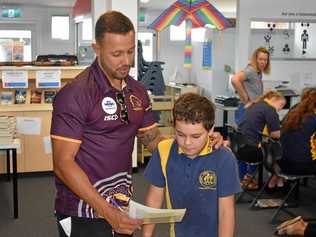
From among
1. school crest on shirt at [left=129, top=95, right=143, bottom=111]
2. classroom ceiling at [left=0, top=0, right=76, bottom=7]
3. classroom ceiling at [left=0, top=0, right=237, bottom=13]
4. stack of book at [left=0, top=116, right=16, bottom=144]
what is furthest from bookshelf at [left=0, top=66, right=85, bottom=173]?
classroom ceiling at [left=0, top=0, right=76, bottom=7]

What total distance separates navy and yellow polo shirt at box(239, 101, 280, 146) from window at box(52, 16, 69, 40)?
7.50m

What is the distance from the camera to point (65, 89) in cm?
164

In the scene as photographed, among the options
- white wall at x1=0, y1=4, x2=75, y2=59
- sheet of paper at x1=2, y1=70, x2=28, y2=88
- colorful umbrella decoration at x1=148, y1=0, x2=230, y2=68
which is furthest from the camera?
white wall at x1=0, y1=4, x2=75, y2=59

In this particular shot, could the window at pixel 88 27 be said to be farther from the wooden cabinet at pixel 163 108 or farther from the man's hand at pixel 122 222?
the man's hand at pixel 122 222

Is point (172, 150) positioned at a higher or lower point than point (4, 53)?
lower

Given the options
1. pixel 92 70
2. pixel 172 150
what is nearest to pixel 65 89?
pixel 92 70

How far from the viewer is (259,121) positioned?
4.67 meters

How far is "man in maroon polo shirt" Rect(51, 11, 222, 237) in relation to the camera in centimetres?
159

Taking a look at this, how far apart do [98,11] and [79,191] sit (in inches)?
197

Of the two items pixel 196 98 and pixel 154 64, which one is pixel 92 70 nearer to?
pixel 196 98

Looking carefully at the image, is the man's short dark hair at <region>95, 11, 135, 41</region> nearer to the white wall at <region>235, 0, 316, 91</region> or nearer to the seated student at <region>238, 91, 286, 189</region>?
the seated student at <region>238, 91, 286, 189</region>

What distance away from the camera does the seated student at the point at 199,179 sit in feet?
5.64

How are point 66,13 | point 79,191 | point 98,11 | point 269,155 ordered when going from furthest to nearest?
point 66,13, point 98,11, point 269,155, point 79,191

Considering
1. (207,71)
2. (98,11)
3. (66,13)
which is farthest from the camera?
(66,13)
